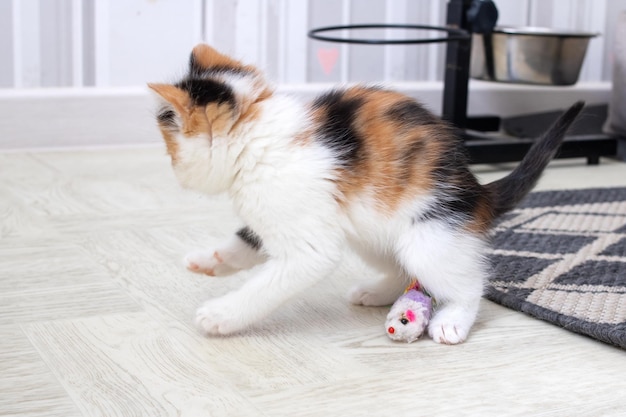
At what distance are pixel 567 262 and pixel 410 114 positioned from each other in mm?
473

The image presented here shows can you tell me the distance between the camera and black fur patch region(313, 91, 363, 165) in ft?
3.82

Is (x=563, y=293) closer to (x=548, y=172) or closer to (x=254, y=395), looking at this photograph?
(x=254, y=395)

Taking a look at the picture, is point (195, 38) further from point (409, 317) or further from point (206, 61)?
point (409, 317)

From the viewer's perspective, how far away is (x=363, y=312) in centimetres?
131

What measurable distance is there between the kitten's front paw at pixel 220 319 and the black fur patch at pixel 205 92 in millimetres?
271

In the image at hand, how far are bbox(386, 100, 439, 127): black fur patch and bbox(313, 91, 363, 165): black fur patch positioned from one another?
51 mm

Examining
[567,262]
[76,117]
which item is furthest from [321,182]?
[76,117]

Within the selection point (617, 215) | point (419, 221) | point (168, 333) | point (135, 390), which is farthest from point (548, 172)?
point (135, 390)

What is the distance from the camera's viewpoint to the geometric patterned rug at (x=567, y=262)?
1233 mm

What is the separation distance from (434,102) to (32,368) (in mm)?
2220

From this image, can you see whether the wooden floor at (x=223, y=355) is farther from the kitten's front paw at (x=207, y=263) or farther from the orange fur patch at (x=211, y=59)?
the orange fur patch at (x=211, y=59)

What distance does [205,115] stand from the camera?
1140mm

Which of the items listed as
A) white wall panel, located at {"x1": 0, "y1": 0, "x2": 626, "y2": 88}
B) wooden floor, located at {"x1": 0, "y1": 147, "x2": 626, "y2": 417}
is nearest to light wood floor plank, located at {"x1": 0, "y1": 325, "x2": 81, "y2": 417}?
wooden floor, located at {"x1": 0, "y1": 147, "x2": 626, "y2": 417}

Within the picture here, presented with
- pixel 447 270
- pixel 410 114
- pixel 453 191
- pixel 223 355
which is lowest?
pixel 223 355
